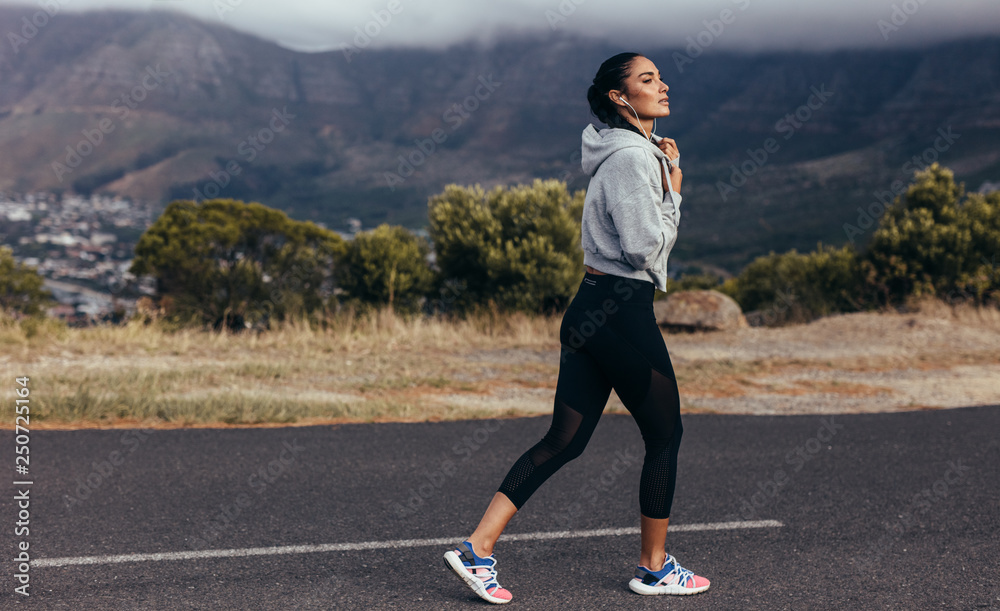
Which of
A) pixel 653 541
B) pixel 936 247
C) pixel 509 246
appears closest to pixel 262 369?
pixel 509 246

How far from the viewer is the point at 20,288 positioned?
520 inches

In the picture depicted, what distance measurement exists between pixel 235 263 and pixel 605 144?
11.7 metres

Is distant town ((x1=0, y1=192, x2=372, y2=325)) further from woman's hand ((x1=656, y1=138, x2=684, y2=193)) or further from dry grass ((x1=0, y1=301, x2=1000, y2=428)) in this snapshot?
woman's hand ((x1=656, y1=138, x2=684, y2=193))

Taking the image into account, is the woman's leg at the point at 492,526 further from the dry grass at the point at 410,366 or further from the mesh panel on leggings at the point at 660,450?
the dry grass at the point at 410,366

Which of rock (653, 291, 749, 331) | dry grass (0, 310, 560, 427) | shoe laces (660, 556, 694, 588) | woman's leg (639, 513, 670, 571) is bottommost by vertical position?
dry grass (0, 310, 560, 427)

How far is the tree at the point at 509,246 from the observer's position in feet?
43.3

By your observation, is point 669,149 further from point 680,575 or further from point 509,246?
point 509,246

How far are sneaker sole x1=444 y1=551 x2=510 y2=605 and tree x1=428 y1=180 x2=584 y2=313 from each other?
10.3 metres

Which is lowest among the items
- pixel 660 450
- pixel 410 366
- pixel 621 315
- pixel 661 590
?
pixel 410 366

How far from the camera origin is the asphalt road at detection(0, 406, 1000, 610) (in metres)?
3.04

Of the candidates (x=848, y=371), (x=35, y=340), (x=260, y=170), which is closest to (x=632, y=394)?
(x=848, y=371)

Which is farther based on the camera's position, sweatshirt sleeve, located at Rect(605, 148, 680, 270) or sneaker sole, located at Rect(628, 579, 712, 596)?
sneaker sole, located at Rect(628, 579, 712, 596)

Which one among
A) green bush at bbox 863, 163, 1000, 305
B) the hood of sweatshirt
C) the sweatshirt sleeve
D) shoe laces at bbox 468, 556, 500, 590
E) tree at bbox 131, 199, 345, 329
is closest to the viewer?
the sweatshirt sleeve

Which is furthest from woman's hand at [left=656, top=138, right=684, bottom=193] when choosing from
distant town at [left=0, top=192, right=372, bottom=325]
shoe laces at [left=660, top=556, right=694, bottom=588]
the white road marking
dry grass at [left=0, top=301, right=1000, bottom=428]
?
distant town at [left=0, top=192, right=372, bottom=325]
